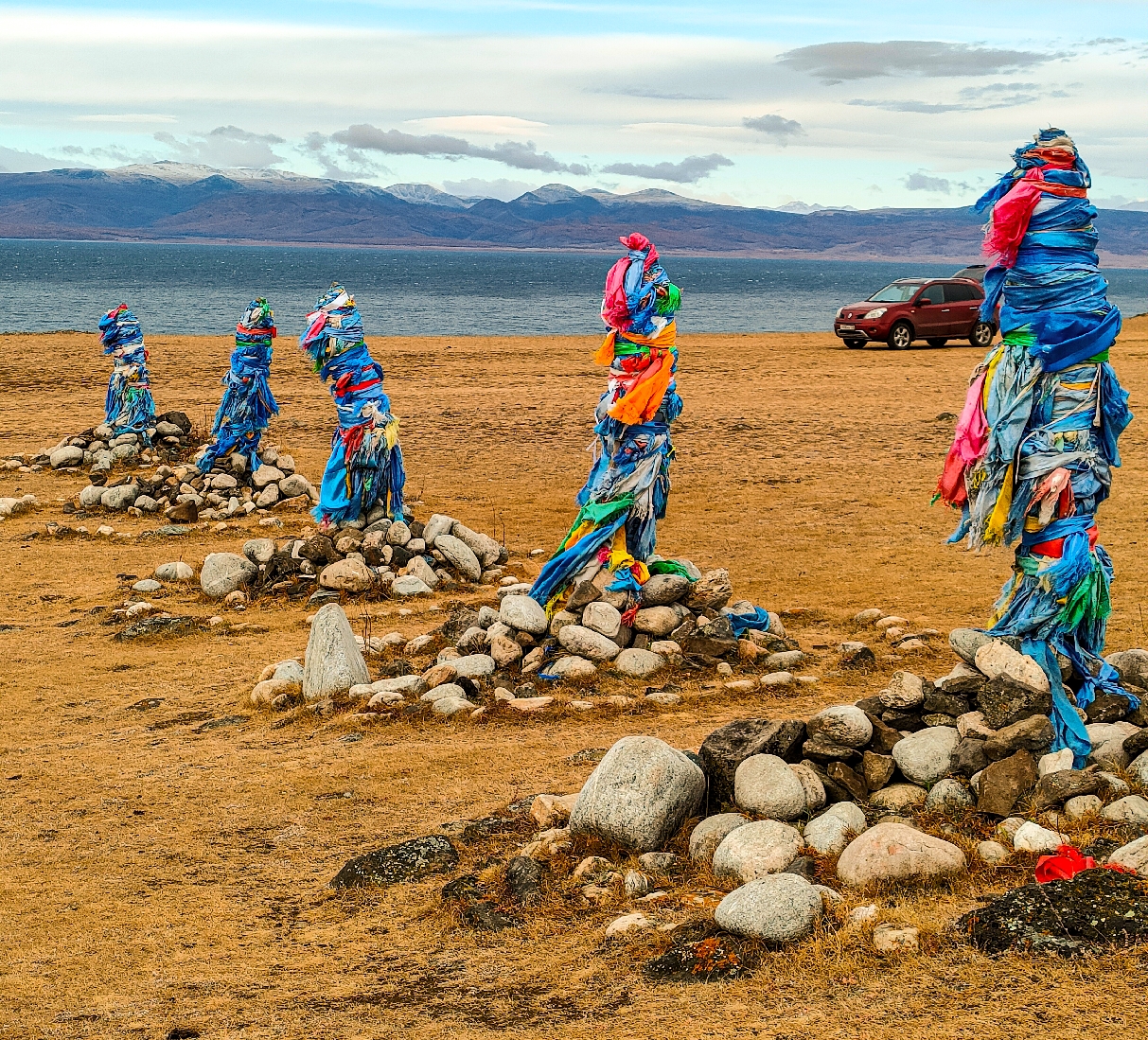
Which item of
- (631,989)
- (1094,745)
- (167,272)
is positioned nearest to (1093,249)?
(1094,745)

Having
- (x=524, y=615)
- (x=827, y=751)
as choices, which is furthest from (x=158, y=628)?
(x=827, y=751)

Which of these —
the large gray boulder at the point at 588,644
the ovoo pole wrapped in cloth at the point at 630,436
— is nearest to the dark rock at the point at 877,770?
the large gray boulder at the point at 588,644

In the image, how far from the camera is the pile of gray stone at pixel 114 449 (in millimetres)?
17859

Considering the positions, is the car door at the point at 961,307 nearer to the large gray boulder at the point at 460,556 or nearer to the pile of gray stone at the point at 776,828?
the large gray boulder at the point at 460,556

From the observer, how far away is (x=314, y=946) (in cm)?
542

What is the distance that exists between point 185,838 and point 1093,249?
19.4 ft

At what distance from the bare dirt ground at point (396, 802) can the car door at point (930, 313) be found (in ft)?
41.0

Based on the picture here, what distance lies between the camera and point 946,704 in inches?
267

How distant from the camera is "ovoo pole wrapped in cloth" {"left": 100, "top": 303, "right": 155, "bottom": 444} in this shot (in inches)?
719

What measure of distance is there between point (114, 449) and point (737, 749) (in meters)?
13.8

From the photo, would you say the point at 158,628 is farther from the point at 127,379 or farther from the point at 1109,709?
the point at 127,379

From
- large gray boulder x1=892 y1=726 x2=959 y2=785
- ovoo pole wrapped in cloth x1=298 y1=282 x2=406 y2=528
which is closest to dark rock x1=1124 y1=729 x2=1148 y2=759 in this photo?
large gray boulder x1=892 y1=726 x2=959 y2=785

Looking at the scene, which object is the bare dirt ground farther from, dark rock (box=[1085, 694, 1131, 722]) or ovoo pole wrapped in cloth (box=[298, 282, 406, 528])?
dark rock (box=[1085, 694, 1131, 722])

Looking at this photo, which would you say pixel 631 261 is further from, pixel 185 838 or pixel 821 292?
pixel 821 292
